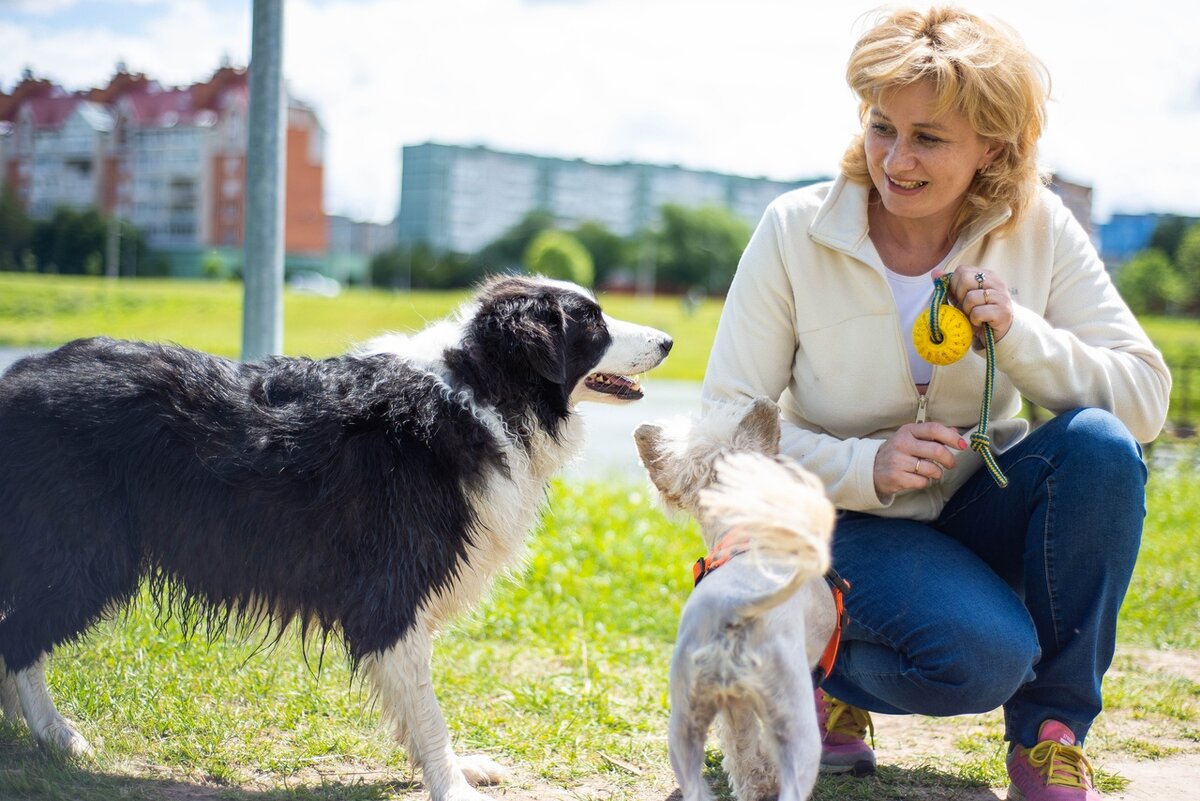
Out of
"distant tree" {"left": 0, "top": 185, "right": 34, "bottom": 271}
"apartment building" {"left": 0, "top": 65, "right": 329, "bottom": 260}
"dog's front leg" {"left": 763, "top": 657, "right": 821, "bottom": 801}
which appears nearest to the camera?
"dog's front leg" {"left": 763, "top": 657, "right": 821, "bottom": 801}

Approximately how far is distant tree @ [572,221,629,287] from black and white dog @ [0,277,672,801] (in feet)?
198

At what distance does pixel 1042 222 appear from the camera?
113 inches

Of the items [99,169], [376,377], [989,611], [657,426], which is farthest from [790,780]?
[99,169]

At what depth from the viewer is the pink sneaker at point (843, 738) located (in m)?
2.88

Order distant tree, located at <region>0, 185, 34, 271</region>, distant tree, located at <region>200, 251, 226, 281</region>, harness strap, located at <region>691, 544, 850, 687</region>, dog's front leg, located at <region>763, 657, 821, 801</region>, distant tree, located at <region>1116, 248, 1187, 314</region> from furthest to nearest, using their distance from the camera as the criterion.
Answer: distant tree, located at <region>1116, 248, 1187, 314</region>
distant tree, located at <region>200, 251, 226, 281</region>
distant tree, located at <region>0, 185, 34, 271</region>
harness strap, located at <region>691, 544, 850, 687</region>
dog's front leg, located at <region>763, 657, 821, 801</region>

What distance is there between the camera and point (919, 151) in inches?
104

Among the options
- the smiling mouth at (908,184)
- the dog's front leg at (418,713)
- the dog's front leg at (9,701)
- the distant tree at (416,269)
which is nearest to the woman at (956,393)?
the smiling mouth at (908,184)

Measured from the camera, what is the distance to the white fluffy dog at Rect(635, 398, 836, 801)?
1.85 m

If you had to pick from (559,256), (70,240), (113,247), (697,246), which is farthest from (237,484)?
(697,246)

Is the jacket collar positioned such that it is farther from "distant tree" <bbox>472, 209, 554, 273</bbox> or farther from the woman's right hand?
"distant tree" <bbox>472, 209, 554, 273</bbox>

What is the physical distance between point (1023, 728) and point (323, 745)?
6.34 feet

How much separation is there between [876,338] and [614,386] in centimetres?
76

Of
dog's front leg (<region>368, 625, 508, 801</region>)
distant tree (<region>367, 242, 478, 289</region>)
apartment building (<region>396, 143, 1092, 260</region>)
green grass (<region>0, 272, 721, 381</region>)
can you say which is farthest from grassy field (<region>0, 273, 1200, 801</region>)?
apartment building (<region>396, 143, 1092, 260</region>)

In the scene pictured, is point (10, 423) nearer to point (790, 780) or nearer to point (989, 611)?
point (790, 780)
